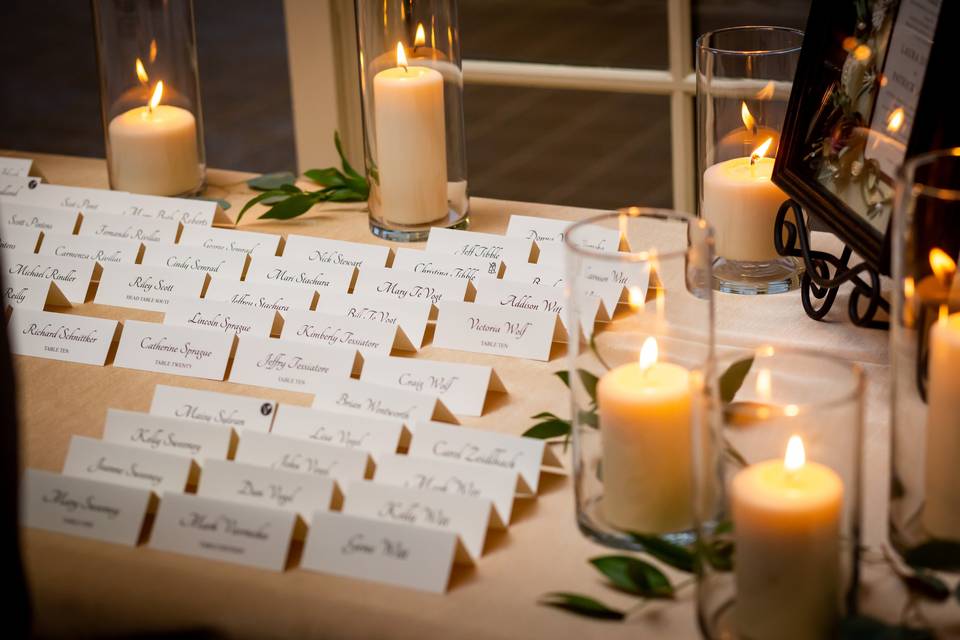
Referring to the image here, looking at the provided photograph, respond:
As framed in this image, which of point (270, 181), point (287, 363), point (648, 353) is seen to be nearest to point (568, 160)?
point (270, 181)

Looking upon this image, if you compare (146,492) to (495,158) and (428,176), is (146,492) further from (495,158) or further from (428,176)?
(495,158)

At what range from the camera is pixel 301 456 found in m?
0.83

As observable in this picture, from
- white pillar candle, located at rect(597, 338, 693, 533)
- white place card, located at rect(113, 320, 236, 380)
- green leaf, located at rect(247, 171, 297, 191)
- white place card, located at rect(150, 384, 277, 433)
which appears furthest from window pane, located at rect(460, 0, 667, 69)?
white pillar candle, located at rect(597, 338, 693, 533)

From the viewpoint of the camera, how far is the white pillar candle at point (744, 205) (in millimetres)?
1085

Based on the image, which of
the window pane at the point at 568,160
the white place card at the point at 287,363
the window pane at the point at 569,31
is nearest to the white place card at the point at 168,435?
the white place card at the point at 287,363

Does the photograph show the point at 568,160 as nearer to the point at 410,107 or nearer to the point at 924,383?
the point at 410,107

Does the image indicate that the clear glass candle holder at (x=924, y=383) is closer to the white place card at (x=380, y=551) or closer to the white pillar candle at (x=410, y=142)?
the white place card at (x=380, y=551)

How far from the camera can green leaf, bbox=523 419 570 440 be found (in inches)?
34.5

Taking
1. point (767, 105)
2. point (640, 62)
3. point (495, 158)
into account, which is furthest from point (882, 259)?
point (495, 158)

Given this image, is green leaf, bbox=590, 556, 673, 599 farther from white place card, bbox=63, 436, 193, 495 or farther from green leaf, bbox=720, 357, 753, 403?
white place card, bbox=63, 436, 193, 495

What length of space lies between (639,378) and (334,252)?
0.52m

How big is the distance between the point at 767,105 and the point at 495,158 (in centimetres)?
177

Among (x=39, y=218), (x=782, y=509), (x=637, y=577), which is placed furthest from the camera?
(x=39, y=218)

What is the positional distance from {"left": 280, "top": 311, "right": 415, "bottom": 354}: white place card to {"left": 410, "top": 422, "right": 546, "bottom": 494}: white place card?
0.20 metres
